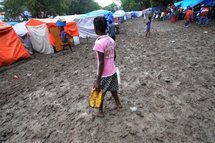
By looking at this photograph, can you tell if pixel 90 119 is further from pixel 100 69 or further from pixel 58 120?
pixel 100 69

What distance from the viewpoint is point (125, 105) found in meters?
3.47

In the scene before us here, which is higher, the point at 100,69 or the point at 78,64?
the point at 100,69

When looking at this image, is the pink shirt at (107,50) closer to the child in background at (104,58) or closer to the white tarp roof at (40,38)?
the child in background at (104,58)

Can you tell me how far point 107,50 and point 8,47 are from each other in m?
7.49

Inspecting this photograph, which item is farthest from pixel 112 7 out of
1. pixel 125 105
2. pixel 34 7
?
pixel 125 105

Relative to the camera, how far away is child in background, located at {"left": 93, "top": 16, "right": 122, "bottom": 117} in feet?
8.04

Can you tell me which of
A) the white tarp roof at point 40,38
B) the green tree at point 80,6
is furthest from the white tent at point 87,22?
the green tree at point 80,6

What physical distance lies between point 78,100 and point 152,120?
1896mm

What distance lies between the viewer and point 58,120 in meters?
3.31

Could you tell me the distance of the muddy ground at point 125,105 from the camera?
2682 mm

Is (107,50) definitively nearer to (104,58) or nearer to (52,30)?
(104,58)

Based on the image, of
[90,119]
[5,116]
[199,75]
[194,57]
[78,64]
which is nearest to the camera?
[90,119]

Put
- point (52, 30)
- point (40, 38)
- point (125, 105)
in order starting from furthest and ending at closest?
1. point (40, 38)
2. point (52, 30)
3. point (125, 105)

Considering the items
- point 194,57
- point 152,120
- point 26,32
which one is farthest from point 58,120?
point 26,32
